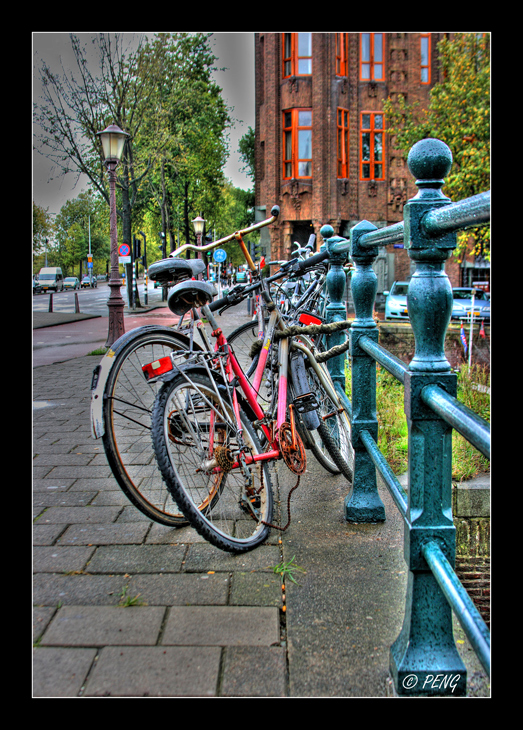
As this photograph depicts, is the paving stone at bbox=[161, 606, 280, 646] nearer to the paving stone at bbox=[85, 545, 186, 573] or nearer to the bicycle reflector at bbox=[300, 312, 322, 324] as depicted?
the paving stone at bbox=[85, 545, 186, 573]

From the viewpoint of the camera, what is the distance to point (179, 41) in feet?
101

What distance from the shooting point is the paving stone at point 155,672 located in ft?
5.90

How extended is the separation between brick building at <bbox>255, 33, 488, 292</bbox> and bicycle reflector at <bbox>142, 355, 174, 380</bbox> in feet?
88.6

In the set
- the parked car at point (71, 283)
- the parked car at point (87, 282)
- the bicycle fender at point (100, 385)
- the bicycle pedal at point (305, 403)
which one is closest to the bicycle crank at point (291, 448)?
the bicycle pedal at point (305, 403)

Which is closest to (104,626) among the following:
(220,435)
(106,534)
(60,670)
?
(60,670)

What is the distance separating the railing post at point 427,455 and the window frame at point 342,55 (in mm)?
30391

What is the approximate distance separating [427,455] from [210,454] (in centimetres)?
136

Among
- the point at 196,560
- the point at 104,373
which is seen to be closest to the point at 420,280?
the point at 104,373

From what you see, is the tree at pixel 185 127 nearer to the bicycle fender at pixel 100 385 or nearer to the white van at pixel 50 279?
Answer: the white van at pixel 50 279

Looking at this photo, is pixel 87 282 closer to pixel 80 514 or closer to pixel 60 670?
pixel 80 514

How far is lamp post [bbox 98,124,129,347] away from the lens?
41.1 feet

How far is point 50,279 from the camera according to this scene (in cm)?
5828

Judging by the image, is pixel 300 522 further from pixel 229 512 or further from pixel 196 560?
pixel 196 560

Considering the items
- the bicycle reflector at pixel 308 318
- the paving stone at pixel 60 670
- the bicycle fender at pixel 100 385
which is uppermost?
the bicycle reflector at pixel 308 318
